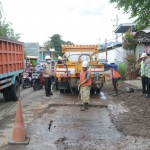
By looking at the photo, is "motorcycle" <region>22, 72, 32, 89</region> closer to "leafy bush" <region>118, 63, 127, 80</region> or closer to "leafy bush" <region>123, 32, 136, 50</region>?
"leafy bush" <region>118, 63, 127, 80</region>

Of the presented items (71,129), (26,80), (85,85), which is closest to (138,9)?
(85,85)

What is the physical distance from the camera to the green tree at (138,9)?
8.32 m

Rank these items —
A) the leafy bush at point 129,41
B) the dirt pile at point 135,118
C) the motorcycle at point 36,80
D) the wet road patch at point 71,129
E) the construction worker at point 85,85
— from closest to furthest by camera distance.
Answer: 1. the wet road patch at point 71,129
2. the dirt pile at point 135,118
3. the construction worker at point 85,85
4. the motorcycle at point 36,80
5. the leafy bush at point 129,41

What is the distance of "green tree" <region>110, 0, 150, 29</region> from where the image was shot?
832cm

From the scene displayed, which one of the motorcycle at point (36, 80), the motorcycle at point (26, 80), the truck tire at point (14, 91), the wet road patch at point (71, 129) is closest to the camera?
the wet road patch at point (71, 129)

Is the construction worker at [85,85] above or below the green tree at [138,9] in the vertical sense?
below

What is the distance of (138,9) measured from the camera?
8.95 metres

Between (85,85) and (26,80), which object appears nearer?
(85,85)

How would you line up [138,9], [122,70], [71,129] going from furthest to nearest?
[122,70] → [138,9] → [71,129]

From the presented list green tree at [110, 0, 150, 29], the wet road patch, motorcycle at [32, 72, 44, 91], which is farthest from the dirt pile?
motorcycle at [32, 72, 44, 91]

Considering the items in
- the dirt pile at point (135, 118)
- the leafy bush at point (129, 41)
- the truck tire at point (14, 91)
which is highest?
the leafy bush at point (129, 41)

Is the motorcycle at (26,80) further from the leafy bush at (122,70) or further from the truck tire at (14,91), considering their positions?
the leafy bush at (122,70)

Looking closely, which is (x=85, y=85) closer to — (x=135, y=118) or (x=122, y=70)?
(x=135, y=118)

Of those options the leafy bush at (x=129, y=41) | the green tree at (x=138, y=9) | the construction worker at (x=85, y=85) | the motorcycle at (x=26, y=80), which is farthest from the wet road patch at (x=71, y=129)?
the leafy bush at (x=129, y=41)
